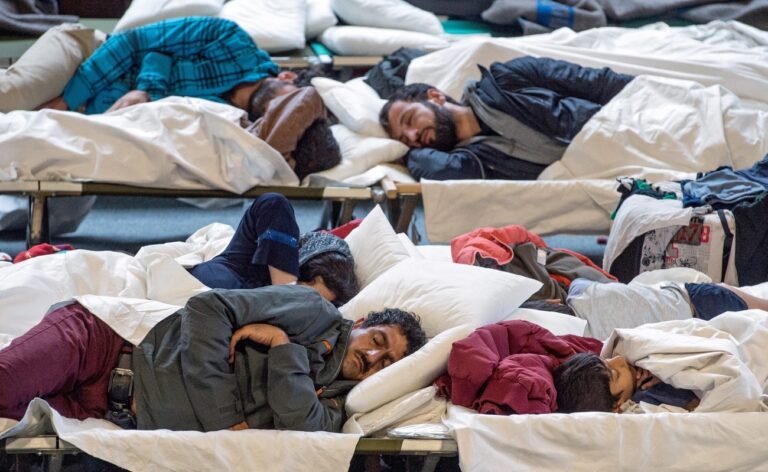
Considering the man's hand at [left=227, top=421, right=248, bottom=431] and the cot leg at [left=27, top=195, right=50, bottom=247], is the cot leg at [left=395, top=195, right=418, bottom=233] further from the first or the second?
the man's hand at [left=227, top=421, right=248, bottom=431]

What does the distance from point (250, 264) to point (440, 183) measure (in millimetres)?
847

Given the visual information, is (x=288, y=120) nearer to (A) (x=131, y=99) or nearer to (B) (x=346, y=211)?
(B) (x=346, y=211)

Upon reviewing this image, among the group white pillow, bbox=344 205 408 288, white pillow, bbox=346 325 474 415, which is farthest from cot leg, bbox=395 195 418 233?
white pillow, bbox=346 325 474 415

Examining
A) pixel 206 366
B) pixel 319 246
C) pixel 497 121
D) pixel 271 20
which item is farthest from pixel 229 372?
pixel 271 20

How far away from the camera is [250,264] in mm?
2646

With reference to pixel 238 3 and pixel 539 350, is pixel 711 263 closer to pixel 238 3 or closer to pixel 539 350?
pixel 539 350

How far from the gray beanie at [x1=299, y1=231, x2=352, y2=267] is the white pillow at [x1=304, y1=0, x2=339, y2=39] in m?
2.17

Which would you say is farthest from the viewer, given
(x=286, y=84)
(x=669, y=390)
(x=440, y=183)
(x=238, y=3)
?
(x=238, y=3)

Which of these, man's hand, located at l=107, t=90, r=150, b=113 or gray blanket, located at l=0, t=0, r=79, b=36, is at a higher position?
man's hand, located at l=107, t=90, r=150, b=113

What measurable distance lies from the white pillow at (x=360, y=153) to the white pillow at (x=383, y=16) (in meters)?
1.17

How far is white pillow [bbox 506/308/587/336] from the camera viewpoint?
8.13ft

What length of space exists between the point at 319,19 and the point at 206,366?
297cm

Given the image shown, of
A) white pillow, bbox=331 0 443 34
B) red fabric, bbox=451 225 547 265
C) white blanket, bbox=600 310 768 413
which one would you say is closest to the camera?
white blanket, bbox=600 310 768 413

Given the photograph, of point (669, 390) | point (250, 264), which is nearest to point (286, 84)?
point (250, 264)
